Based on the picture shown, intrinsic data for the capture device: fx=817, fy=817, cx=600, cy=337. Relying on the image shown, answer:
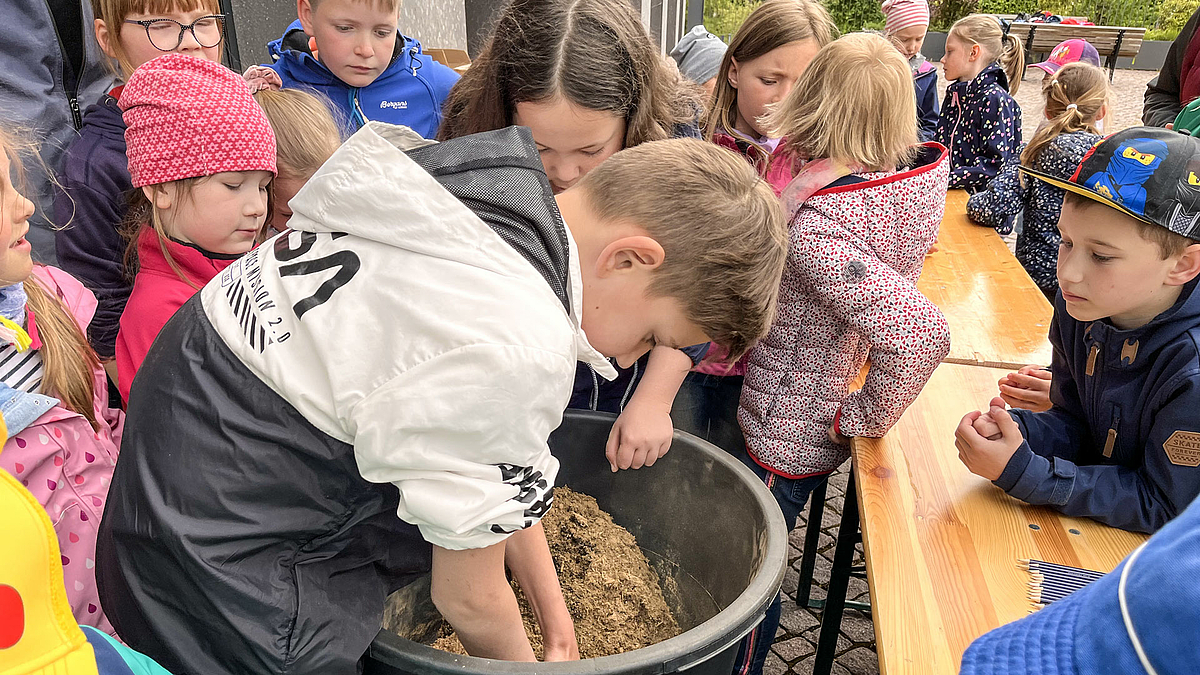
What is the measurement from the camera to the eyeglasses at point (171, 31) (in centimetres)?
191

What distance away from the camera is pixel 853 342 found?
72.2 inches

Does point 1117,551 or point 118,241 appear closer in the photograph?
point 1117,551

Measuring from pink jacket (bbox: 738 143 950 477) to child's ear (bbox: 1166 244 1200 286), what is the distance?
0.39m

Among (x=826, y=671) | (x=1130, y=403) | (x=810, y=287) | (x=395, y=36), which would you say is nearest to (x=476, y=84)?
(x=395, y=36)

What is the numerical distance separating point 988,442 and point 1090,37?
51.4 feet

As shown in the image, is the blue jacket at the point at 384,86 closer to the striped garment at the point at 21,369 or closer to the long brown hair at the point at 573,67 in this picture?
the long brown hair at the point at 573,67

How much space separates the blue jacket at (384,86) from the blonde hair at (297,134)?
0.96 ft

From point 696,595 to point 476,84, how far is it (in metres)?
1.19

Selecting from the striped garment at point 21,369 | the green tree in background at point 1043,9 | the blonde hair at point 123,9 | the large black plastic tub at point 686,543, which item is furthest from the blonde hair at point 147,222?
the green tree in background at point 1043,9

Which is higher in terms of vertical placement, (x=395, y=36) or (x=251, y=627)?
(x=395, y=36)

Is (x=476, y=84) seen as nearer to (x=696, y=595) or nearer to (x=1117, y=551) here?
(x=696, y=595)

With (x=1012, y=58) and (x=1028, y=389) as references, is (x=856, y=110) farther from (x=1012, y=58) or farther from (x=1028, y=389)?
(x=1012, y=58)

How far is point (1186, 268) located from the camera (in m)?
1.35

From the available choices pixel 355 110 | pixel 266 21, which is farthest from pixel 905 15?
pixel 355 110
